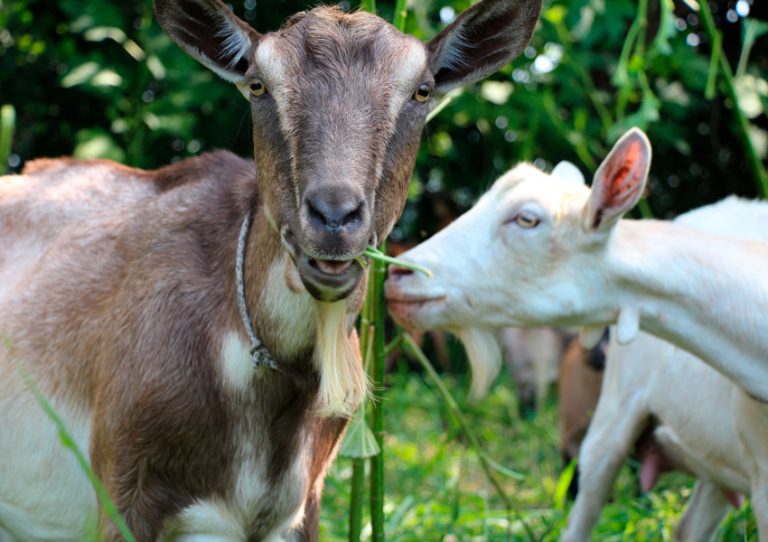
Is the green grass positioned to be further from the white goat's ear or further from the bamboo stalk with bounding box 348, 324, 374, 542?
the white goat's ear

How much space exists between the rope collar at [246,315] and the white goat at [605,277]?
2.65ft

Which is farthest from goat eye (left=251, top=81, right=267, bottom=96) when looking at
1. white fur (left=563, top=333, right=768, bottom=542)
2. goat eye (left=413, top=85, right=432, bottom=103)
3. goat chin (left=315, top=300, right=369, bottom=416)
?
white fur (left=563, top=333, right=768, bottom=542)

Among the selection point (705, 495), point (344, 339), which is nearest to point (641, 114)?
point (705, 495)

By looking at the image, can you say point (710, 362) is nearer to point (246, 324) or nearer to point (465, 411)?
point (246, 324)

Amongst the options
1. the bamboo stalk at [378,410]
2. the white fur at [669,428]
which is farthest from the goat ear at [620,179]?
the white fur at [669,428]

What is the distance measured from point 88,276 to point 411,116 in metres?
1.11

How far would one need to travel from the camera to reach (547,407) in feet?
26.5

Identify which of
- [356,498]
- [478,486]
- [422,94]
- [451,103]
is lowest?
[478,486]

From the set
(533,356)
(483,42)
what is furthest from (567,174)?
(533,356)

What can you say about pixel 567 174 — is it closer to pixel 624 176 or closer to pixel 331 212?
pixel 624 176

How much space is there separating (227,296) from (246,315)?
11 centimetres

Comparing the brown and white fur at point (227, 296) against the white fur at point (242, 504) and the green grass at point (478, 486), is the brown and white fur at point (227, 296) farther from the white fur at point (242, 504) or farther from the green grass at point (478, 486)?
the green grass at point (478, 486)

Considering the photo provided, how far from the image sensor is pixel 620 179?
131 inches

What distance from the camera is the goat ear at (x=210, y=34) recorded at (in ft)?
8.96
